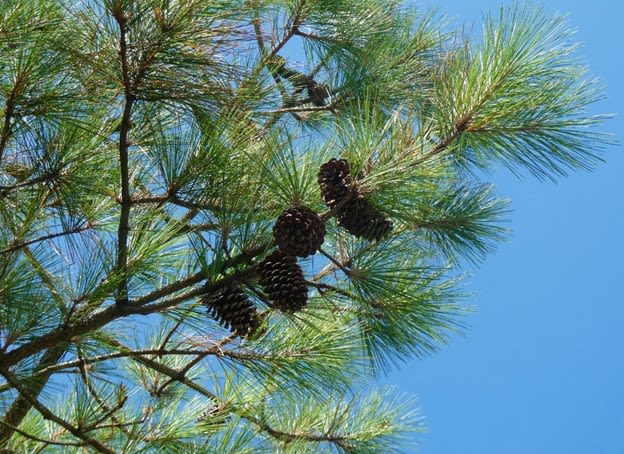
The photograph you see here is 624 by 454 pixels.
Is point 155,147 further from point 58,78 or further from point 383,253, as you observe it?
point 383,253

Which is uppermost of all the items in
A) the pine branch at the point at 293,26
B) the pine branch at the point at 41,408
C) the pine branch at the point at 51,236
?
the pine branch at the point at 293,26

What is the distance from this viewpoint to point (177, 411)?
148cm

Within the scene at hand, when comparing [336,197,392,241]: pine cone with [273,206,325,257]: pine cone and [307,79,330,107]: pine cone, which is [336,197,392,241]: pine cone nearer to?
[273,206,325,257]: pine cone

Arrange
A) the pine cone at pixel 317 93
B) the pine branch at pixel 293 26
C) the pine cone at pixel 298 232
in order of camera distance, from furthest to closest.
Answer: the pine cone at pixel 317 93
the pine branch at pixel 293 26
the pine cone at pixel 298 232

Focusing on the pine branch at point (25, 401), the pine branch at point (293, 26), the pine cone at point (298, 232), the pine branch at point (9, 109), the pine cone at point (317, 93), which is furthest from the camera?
the pine cone at point (317, 93)

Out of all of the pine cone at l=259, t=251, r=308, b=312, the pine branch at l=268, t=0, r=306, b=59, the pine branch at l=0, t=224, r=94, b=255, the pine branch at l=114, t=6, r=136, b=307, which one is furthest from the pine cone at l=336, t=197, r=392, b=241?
the pine branch at l=268, t=0, r=306, b=59

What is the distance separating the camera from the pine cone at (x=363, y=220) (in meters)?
1.10

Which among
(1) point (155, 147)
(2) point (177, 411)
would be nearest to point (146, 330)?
(2) point (177, 411)

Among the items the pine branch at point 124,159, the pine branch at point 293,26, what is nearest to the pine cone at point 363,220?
the pine branch at point 124,159

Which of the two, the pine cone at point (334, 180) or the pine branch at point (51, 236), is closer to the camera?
the pine cone at point (334, 180)

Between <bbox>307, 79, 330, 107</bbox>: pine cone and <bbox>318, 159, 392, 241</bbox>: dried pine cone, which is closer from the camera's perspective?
<bbox>318, 159, 392, 241</bbox>: dried pine cone

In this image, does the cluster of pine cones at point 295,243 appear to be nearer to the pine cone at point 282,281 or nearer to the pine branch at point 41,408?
the pine cone at point 282,281

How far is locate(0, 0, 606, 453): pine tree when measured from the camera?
1051 millimetres

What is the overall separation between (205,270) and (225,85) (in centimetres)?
22
